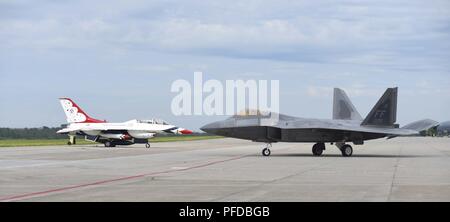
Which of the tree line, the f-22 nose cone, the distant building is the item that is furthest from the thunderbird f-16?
the distant building

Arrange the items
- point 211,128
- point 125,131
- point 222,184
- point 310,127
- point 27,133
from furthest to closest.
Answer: point 27,133 < point 125,131 < point 211,128 < point 310,127 < point 222,184

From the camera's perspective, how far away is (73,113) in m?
51.8

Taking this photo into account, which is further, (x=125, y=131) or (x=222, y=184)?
(x=125, y=131)

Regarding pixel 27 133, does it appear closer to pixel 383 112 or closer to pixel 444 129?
pixel 444 129

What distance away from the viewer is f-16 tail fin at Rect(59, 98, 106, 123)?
51.0 m

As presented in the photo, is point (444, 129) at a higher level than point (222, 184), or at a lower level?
lower

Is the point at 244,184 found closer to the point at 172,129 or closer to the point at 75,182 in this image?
the point at 75,182

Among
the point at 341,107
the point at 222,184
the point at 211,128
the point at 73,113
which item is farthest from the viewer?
the point at 73,113

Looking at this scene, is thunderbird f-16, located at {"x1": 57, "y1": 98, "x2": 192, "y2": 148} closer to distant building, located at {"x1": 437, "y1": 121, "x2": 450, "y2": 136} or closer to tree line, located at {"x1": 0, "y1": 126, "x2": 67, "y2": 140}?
tree line, located at {"x1": 0, "y1": 126, "x2": 67, "y2": 140}

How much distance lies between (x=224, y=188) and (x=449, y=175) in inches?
291

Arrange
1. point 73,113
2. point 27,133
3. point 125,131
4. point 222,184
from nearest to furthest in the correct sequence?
1. point 222,184
2. point 125,131
3. point 73,113
4. point 27,133

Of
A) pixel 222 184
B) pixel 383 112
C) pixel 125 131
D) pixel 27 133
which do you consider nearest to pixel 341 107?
pixel 383 112

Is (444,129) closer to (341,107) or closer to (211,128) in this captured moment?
(341,107)

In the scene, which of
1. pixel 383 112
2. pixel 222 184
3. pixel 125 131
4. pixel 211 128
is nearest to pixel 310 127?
pixel 383 112
